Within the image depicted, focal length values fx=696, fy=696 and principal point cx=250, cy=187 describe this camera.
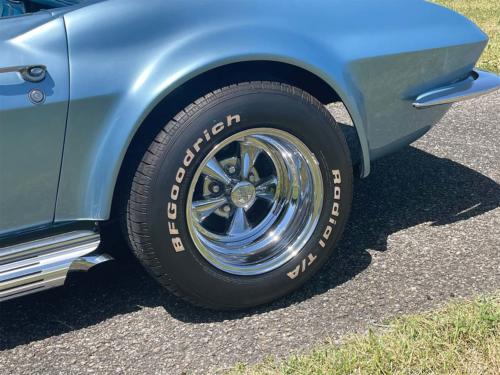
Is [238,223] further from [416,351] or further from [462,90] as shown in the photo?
[462,90]

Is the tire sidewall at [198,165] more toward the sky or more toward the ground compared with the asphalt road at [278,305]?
more toward the sky

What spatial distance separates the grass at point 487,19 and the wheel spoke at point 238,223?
13.3ft

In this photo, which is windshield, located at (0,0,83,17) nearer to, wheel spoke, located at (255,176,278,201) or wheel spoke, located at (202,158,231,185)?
wheel spoke, located at (202,158,231,185)

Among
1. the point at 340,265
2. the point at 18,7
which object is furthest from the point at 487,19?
the point at 18,7

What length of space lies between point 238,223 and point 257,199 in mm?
168

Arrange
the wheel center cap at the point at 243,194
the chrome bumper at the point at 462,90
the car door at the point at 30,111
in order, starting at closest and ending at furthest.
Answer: the car door at the point at 30,111 < the wheel center cap at the point at 243,194 < the chrome bumper at the point at 462,90

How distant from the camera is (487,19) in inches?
347

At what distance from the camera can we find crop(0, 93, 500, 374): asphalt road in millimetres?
2584

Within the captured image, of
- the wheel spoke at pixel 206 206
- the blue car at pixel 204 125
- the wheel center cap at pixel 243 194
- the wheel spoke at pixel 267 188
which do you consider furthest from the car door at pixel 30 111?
the wheel spoke at pixel 267 188

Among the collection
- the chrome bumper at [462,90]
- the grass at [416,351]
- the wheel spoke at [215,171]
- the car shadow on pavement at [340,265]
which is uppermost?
the chrome bumper at [462,90]

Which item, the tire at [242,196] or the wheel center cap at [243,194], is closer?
the tire at [242,196]

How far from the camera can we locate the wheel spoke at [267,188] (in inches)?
117

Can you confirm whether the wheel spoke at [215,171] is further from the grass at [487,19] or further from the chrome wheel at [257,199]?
the grass at [487,19]

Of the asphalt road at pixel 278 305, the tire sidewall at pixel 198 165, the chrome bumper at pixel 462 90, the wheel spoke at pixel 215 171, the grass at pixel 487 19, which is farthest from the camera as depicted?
the grass at pixel 487 19
